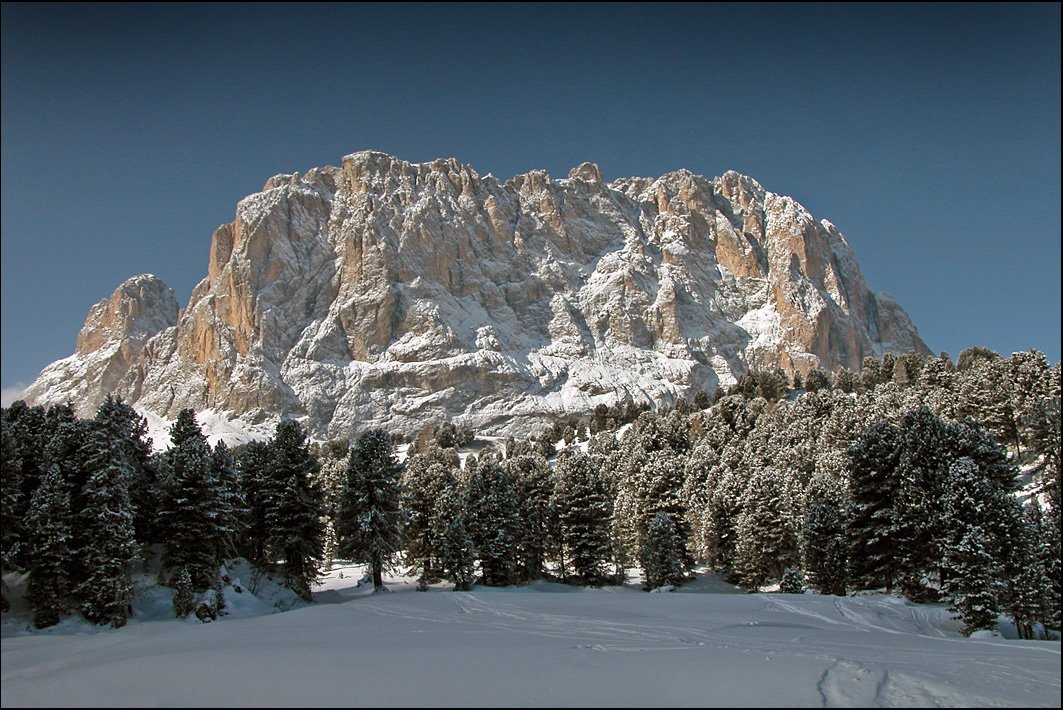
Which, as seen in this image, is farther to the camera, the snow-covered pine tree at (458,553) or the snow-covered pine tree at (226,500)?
the snow-covered pine tree at (458,553)

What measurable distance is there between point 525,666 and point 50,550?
22254 millimetres

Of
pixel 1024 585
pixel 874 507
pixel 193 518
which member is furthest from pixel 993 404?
pixel 193 518

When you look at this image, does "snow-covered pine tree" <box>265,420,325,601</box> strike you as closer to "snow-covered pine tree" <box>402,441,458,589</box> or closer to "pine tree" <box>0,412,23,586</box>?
"snow-covered pine tree" <box>402,441,458,589</box>

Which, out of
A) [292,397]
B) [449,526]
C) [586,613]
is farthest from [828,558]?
[292,397]

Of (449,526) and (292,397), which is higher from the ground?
(292,397)

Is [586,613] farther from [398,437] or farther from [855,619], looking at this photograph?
[398,437]

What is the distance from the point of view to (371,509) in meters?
40.2

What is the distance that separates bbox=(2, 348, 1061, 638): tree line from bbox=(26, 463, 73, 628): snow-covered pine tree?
8 centimetres

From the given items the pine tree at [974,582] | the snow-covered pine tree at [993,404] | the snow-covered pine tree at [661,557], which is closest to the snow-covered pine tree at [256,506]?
the snow-covered pine tree at [661,557]

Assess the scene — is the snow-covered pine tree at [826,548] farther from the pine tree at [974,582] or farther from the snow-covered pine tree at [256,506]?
the snow-covered pine tree at [256,506]

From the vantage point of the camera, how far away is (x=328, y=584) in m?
48.3

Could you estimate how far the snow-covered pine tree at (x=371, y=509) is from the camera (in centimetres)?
3956

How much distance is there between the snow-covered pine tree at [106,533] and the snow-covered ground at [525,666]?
2.22 meters

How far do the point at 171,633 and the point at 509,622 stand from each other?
33.7ft
